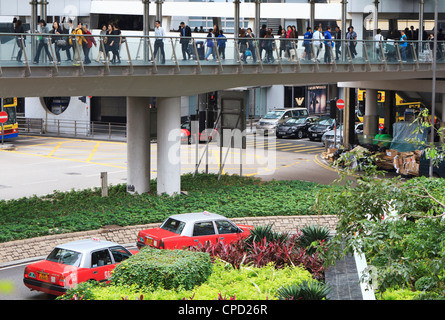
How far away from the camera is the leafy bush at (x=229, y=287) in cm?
1320

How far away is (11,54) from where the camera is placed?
70.5ft

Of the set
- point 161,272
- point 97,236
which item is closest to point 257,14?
point 97,236

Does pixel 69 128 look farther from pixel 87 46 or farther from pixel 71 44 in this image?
pixel 71 44

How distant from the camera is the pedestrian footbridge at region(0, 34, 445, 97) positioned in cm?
2230

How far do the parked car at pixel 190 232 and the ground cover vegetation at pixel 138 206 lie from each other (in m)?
2.30

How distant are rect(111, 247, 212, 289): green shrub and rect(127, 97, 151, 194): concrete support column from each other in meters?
13.6

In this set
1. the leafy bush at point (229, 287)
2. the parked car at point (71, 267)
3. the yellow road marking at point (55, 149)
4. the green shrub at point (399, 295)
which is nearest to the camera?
the green shrub at point (399, 295)

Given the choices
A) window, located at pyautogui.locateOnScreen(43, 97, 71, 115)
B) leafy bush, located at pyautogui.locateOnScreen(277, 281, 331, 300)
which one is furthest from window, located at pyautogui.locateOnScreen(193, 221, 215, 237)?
window, located at pyautogui.locateOnScreen(43, 97, 71, 115)

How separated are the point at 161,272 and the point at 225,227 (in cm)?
621

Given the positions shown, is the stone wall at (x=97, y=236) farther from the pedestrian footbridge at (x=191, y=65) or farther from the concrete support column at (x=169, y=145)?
the pedestrian footbridge at (x=191, y=65)

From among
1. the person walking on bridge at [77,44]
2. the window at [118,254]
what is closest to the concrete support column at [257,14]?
the person walking on bridge at [77,44]
